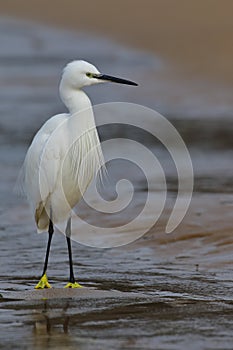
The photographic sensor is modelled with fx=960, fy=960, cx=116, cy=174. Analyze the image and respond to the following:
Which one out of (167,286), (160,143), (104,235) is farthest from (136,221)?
(160,143)

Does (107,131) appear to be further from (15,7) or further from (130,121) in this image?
(15,7)

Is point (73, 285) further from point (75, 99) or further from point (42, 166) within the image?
point (75, 99)

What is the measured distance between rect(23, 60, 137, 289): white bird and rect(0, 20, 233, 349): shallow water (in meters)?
0.65

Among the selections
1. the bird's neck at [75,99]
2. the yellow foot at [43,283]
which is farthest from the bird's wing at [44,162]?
the yellow foot at [43,283]

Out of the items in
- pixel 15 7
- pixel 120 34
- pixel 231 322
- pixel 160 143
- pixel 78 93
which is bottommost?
pixel 231 322

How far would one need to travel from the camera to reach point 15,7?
30.3 meters

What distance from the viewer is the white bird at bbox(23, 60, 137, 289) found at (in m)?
7.65

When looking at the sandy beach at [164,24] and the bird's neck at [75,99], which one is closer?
the bird's neck at [75,99]

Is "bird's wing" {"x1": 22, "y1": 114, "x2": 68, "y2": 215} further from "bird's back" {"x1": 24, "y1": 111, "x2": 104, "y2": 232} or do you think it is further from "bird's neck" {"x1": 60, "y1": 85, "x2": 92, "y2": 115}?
"bird's neck" {"x1": 60, "y1": 85, "x2": 92, "y2": 115}

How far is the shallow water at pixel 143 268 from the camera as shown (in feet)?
19.4

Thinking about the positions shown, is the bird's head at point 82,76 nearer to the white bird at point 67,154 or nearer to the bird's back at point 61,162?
the white bird at point 67,154

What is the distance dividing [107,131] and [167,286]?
8.62 metres

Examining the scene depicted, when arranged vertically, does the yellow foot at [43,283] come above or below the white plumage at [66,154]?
below

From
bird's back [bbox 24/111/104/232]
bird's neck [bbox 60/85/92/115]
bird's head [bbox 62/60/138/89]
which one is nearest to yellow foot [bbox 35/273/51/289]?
bird's back [bbox 24/111/104/232]
